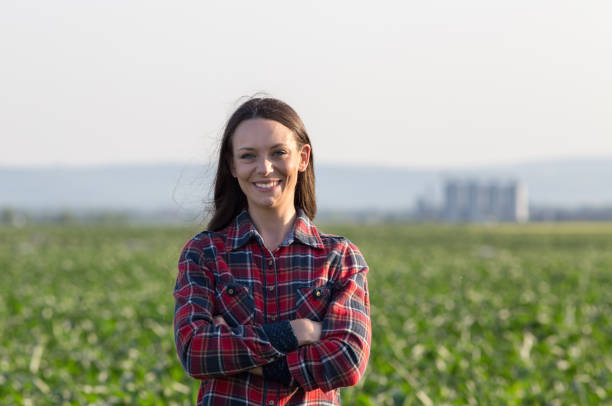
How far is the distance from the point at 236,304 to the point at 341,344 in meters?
0.32

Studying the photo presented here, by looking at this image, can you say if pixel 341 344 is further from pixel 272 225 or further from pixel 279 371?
pixel 272 225

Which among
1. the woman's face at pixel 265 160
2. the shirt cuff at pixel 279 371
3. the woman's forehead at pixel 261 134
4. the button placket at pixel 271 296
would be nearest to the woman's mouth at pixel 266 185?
the woman's face at pixel 265 160

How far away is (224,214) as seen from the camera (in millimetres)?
2373

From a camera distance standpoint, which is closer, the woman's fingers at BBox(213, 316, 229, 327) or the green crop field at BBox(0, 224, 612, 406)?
the woman's fingers at BBox(213, 316, 229, 327)

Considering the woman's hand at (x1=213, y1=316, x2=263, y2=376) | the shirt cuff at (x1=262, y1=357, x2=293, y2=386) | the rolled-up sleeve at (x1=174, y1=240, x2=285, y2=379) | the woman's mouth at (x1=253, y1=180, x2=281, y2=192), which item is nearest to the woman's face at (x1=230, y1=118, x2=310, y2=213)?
the woman's mouth at (x1=253, y1=180, x2=281, y2=192)

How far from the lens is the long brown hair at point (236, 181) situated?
2.23m

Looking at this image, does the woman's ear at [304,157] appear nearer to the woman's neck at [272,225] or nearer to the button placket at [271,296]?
the woman's neck at [272,225]

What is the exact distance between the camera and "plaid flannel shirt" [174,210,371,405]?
6.98 feet

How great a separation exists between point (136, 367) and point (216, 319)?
4.04 meters

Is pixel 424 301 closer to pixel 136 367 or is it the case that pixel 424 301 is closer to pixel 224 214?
pixel 136 367

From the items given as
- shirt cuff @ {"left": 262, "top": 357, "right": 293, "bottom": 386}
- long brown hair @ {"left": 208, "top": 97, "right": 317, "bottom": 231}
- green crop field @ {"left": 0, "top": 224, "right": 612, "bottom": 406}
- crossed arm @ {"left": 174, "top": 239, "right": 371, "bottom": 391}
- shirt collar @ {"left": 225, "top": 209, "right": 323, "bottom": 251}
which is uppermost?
long brown hair @ {"left": 208, "top": 97, "right": 317, "bottom": 231}

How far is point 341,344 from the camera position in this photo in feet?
7.10

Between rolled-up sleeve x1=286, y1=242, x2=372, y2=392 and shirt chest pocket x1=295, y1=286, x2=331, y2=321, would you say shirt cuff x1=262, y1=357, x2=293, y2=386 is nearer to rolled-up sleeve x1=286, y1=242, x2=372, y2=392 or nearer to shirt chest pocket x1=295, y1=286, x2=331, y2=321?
rolled-up sleeve x1=286, y1=242, x2=372, y2=392

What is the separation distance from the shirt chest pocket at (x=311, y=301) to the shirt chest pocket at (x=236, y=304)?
0.44 ft
